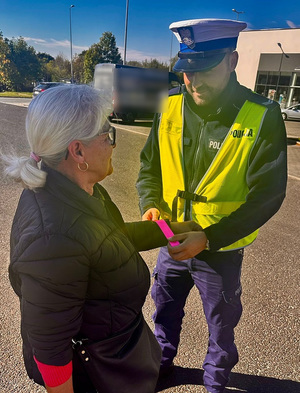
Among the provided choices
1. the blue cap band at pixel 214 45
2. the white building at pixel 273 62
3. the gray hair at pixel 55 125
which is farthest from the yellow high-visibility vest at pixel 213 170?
the white building at pixel 273 62

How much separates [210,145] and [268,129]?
11.5 inches

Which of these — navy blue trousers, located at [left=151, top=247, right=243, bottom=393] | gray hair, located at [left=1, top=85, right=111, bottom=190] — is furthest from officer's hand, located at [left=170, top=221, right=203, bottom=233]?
gray hair, located at [left=1, top=85, right=111, bottom=190]

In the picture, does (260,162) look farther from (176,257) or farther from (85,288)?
(85,288)

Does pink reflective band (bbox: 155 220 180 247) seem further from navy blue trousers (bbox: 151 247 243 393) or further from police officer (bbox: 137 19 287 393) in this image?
navy blue trousers (bbox: 151 247 243 393)

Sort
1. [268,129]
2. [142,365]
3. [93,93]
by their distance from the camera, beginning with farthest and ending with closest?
[268,129], [142,365], [93,93]

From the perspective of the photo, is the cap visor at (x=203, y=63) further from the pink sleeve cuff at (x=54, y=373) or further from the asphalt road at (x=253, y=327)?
the pink sleeve cuff at (x=54, y=373)

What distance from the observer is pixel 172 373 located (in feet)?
7.41

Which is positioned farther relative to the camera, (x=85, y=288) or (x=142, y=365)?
(x=142, y=365)

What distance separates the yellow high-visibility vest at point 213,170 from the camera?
1.58 metres

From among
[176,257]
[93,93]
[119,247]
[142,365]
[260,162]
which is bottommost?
[142,365]

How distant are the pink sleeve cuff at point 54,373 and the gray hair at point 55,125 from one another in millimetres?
616

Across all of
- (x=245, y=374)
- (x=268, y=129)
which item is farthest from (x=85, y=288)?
(x=245, y=374)

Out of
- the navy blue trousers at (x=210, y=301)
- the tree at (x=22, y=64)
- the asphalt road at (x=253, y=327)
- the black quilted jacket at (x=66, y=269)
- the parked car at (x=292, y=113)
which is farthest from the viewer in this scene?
the tree at (x=22, y=64)

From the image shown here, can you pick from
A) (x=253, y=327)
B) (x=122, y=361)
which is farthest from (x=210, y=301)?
(x=253, y=327)
